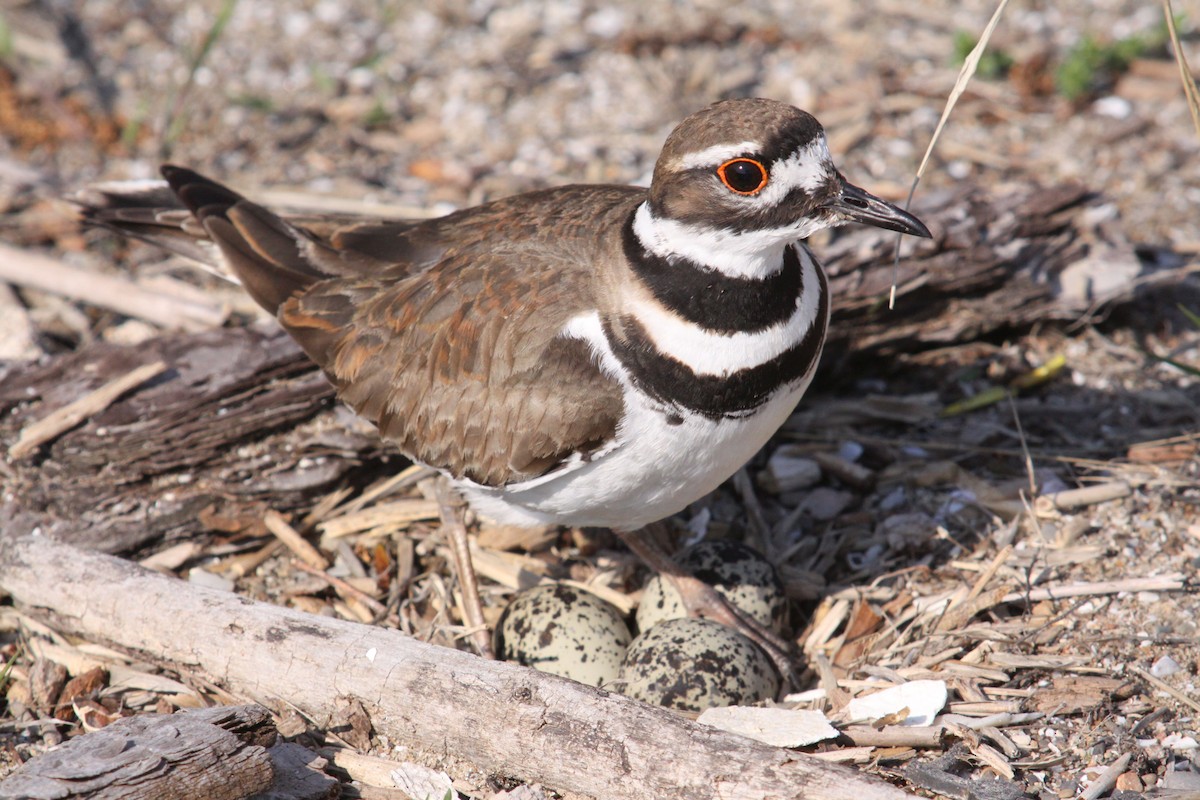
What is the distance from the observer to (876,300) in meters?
5.26

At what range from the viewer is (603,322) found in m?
3.94

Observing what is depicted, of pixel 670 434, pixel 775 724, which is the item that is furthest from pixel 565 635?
pixel 670 434

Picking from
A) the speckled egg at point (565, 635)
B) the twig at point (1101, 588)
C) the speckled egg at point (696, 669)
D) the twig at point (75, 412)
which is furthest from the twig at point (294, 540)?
the twig at point (1101, 588)

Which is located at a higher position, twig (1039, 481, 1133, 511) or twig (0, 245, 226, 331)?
twig (0, 245, 226, 331)

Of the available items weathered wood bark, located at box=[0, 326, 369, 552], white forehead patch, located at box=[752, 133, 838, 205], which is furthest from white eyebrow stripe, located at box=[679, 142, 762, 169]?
weathered wood bark, located at box=[0, 326, 369, 552]

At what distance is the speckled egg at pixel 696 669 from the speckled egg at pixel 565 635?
0.13 m

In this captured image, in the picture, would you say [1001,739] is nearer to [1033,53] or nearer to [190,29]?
[1033,53]

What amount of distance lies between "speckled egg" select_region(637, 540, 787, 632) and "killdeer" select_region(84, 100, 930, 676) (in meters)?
0.13

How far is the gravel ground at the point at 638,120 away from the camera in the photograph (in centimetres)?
532

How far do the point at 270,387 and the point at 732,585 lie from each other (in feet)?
7.20

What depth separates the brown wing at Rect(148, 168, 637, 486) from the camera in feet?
13.1

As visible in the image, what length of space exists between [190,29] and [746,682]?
6.14m

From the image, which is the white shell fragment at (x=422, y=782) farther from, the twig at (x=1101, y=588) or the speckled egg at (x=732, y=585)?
the twig at (x=1101, y=588)

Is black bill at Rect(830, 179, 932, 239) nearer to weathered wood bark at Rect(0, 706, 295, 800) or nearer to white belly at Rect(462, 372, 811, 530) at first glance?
white belly at Rect(462, 372, 811, 530)
